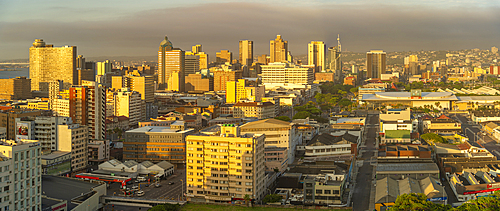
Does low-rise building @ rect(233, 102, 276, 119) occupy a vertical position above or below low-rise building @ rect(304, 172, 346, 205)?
above

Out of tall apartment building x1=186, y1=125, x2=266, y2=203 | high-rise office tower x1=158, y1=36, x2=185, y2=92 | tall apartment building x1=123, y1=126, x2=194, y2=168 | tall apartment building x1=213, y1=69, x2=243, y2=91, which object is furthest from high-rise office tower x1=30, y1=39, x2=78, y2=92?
tall apartment building x1=186, y1=125, x2=266, y2=203

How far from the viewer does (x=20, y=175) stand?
87.2 feet

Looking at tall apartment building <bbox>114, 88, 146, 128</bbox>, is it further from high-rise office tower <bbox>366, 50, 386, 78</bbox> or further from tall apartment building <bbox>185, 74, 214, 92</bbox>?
high-rise office tower <bbox>366, 50, 386, 78</bbox>

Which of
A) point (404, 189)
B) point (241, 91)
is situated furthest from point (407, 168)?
point (241, 91)

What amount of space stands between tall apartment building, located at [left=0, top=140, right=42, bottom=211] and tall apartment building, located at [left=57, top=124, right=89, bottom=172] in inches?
670

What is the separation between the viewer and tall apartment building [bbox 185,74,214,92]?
5256 inches

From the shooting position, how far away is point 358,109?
3871 inches

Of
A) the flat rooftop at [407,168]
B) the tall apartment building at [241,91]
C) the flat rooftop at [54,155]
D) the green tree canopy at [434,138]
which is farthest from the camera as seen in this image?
the tall apartment building at [241,91]

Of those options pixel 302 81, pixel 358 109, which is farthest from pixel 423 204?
pixel 302 81

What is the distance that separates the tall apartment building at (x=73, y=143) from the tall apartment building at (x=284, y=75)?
9144cm

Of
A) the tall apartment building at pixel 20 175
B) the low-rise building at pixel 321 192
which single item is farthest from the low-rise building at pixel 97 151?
the low-rise building at pixel 321 192

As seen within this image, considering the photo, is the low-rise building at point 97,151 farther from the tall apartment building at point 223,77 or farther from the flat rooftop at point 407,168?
the tall apartment building at point 223,77

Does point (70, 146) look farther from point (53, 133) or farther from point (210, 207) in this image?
point (210, 207)

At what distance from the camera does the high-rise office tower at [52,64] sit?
132 metres
